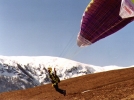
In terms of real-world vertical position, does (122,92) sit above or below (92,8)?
below

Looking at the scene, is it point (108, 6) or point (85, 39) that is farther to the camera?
point (85, 39)

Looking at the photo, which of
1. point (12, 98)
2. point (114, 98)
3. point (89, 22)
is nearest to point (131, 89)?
point (114, 98)

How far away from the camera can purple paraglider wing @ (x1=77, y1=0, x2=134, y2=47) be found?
49.5 feet

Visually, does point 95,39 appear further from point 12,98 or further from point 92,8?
point 12,98

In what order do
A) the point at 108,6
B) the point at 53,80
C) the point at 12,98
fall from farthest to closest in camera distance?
the point at 12,98 → the point at 53,80 → the point at 108,6

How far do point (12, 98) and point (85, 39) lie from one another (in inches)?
576

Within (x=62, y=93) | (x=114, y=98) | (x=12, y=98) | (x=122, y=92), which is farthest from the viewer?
(x=12, y=98)

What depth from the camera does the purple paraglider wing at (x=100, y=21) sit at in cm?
1509

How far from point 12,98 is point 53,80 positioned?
32.0 feet

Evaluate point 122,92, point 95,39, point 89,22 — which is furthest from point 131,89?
point 89,22

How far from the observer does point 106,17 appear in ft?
51.8

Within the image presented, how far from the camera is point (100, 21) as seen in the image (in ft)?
53.2

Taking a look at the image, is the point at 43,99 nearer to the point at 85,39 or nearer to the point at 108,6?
the point at 85,39

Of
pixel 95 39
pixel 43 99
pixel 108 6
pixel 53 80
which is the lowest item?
pixel 43 99
